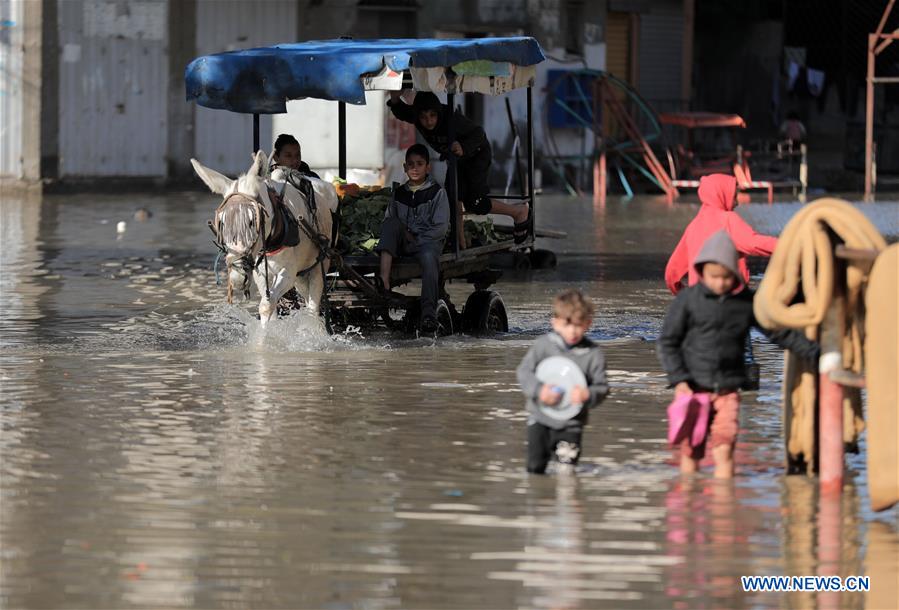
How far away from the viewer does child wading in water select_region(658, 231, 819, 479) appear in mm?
8750

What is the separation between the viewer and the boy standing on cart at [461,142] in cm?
1445

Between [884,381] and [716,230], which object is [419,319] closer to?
[716,230]

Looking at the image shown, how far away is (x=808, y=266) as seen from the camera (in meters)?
8.28

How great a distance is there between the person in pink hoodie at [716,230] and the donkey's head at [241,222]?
2.75 metres

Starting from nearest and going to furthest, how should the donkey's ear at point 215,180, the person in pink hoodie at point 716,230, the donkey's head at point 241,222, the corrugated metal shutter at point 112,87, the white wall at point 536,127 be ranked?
the person in pink hoodie at point 716,230
the donkey's head at point 241,222
the donkey's ear at point 215,180
the corrugated metal shutter at point 112,87
the white wall at point 536,127

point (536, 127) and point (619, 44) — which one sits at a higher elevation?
point (619, 44)

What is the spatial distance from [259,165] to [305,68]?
113 centimetres

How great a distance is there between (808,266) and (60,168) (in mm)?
24720

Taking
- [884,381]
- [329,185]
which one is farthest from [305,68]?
[884,381]

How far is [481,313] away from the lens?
14.5 meters

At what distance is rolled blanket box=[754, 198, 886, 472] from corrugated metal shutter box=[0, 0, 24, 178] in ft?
78.9

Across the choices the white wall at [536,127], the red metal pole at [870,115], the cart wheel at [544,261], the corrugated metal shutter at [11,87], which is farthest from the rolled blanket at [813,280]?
the white wall at [536,127]

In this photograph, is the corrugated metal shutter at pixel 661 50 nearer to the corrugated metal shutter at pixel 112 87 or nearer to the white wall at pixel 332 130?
the corrugated metal shutter at pixel 112 87

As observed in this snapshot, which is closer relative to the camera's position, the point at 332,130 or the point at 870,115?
the point at 332,130
